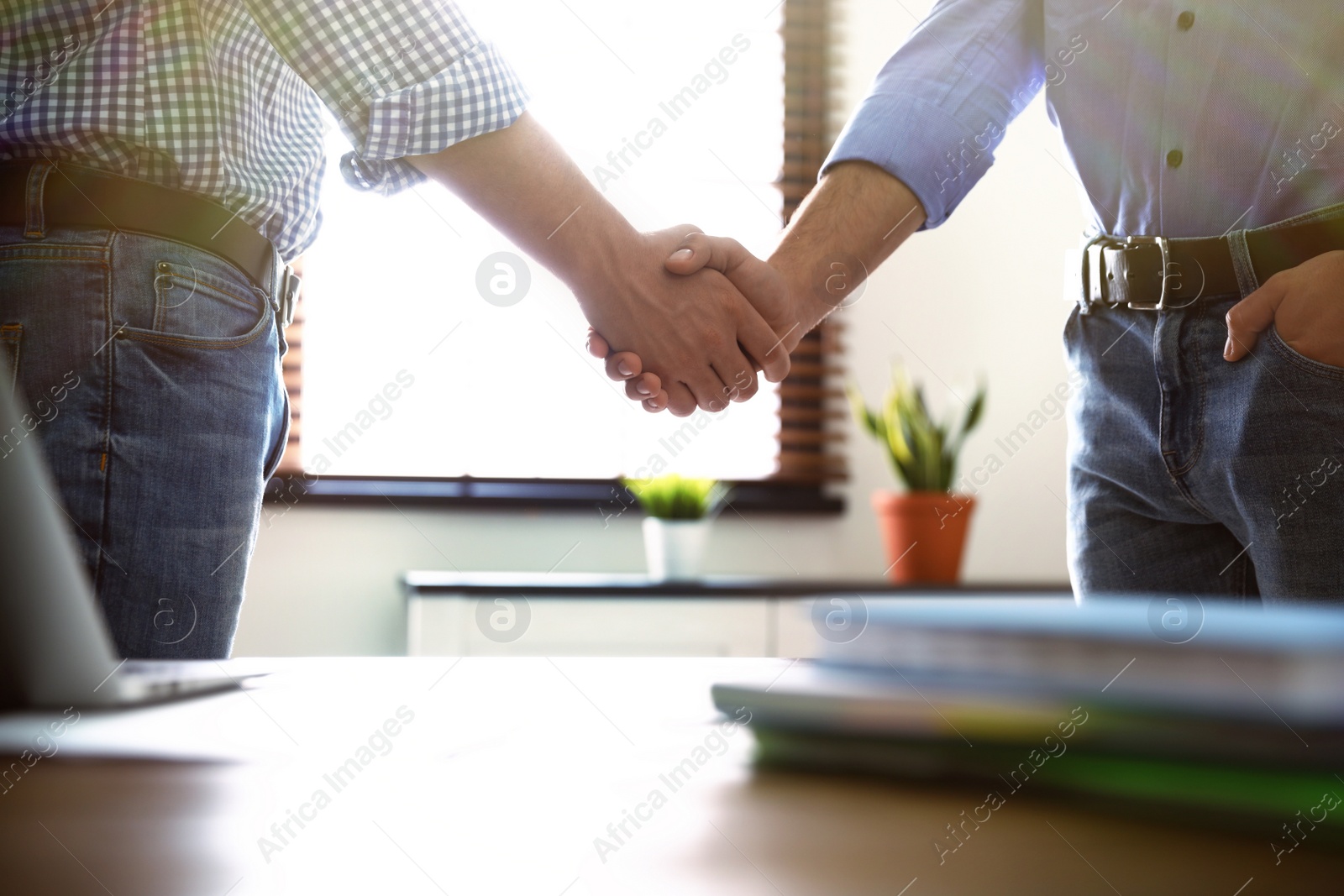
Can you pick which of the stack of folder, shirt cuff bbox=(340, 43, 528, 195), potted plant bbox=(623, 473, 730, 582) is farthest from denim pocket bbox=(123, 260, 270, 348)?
potted plant bbox=(623, 473, 730, 582)

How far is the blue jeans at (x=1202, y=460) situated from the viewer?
0.88 metres

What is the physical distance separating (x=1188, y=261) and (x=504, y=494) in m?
1.77

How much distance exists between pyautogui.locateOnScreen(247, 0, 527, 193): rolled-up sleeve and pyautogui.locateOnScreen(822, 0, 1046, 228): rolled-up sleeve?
1.46 ft

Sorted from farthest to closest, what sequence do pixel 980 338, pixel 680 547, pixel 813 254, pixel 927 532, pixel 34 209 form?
pixel 980 338
pixel 927 532
pixel 680 547
pixel 813 254
pixel 34 209

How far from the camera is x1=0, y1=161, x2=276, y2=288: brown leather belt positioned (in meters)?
0.86

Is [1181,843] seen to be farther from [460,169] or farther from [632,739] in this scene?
[460,169]

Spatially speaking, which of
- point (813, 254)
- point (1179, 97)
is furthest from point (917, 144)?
point (1179, 97)

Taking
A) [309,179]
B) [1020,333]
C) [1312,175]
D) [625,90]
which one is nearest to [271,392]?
[309,179]

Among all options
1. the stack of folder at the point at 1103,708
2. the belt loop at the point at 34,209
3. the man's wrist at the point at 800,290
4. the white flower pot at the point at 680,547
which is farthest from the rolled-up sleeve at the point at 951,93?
the white flower pot at the point at 680,547

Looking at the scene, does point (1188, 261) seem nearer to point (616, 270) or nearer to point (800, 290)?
point (800, 290)

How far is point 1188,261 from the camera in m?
0.94

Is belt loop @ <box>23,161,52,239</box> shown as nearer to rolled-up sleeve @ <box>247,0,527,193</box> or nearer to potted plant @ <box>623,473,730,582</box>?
rolled-up sleeve @ <box>247,0,527,193</box>

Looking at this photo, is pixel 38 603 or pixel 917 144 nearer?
pixel 38 603

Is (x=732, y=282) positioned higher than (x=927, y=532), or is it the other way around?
(x=732, y=282)
